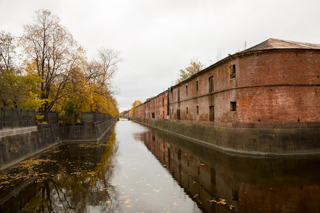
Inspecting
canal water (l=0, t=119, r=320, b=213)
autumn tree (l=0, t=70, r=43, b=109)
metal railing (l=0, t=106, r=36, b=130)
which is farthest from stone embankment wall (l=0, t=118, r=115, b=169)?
autumn tree (l=0, t=70, r=43, b=109)

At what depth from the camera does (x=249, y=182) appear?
8.74 metres

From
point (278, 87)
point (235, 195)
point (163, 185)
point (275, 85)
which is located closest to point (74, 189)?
point (163, 185)

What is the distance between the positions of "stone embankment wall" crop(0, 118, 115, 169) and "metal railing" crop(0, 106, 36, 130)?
17.9 inches

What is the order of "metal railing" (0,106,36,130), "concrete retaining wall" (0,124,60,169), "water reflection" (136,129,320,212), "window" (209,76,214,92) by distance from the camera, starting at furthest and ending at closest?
"window" (209,76,214,92), "metal railing" (0,106,36,130), "concrete retaining wall" (0,124,60,169), "water reflection" (136,129,320,212)

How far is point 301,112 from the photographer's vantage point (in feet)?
47.4

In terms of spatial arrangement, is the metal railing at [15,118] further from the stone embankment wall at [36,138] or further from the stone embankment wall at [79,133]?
the stone embankment wall at [79,133]

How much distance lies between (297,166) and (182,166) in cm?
631

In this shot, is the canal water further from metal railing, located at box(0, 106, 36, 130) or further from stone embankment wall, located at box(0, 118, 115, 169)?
metal railing, located at box(0, 106, 36, 130)

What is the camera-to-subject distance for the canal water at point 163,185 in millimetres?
6488

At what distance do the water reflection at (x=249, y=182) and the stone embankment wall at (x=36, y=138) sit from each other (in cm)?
897

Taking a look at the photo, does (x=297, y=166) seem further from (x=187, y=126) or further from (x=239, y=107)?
(x=187, y=126)

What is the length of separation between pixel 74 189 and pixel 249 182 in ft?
24.4

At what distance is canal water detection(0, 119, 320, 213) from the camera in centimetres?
649

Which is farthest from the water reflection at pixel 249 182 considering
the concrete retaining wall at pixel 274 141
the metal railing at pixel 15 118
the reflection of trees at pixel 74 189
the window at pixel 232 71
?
the metal railing at pixel 15 118
